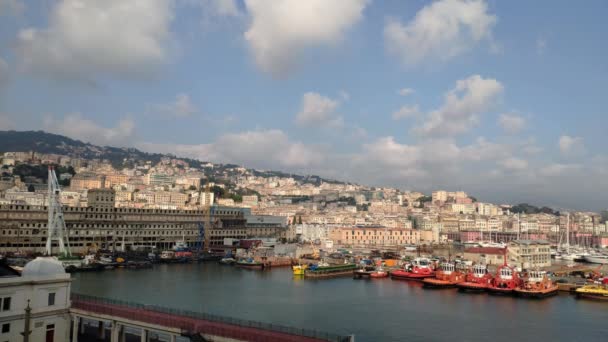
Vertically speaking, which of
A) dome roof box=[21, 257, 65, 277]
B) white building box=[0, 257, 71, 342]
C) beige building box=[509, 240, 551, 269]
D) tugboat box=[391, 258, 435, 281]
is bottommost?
tugboat box=[391, 258, 435, 281]

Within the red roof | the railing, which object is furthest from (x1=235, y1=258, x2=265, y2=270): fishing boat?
the railing

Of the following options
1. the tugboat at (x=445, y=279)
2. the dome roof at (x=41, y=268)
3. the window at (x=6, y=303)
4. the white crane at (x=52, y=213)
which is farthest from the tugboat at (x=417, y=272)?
the window at (x=6, y=303)

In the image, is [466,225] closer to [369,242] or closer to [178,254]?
[369,242]

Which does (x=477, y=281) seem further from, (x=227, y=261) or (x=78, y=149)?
(x=78, y=149)

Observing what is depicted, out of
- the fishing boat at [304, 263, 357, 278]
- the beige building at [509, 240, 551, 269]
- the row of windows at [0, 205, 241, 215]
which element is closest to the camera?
the fishing boat at [304, 263, 357, 278]

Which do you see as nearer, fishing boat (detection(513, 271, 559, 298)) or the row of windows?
fishing boat (detection(513, 271, 559, 298))

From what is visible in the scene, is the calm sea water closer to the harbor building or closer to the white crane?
the white crane

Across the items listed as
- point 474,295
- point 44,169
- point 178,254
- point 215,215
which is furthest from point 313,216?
point 474,295
